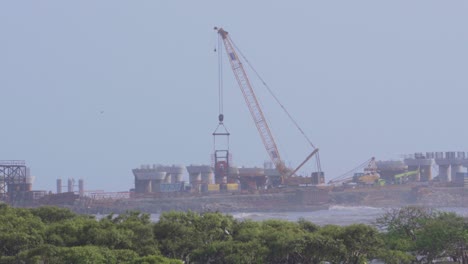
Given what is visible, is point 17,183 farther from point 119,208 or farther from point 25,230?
point 25,230

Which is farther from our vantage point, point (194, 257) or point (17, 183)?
point (17, 183)

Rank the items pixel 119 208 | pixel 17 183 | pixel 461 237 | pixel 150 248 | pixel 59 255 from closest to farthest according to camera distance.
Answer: pixel 59 255
pixel 150 248
pixel 461 237
pixel 17 183
pixel 119 208

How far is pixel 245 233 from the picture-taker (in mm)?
46219

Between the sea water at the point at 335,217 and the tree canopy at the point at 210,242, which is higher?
the sea water at the point at 335,217

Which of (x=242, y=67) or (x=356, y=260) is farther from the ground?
(x=242, y=67)

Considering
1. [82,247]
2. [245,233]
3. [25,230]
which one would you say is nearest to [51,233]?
[25,230]

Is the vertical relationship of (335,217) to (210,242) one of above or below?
above

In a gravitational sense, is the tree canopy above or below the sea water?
below

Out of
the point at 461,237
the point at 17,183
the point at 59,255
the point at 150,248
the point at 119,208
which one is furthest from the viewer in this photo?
the point at 119,208

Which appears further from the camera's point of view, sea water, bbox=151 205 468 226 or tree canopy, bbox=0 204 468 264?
sea water, bbox=151 205 468 226

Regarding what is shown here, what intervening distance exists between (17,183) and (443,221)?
5513 inches

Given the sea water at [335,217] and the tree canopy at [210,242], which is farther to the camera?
the sea water at [335,217]

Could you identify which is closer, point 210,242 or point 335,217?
point 210,242

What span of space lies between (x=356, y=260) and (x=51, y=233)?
44.7 feet
